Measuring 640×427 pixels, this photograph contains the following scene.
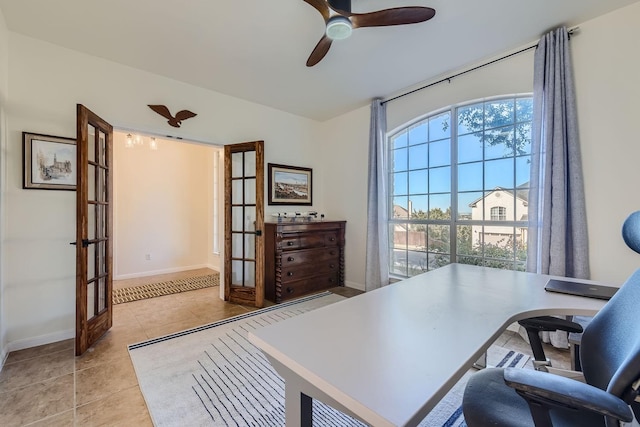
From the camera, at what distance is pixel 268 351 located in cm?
83

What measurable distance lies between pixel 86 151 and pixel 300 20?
209cm

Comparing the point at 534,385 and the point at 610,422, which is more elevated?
the point at 534,385

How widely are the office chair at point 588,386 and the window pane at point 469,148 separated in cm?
215

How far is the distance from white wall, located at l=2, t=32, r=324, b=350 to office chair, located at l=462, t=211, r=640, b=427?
11.1 feet

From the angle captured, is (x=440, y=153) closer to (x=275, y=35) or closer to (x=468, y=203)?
(x=468, y=203)

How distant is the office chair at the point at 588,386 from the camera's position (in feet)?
2.12

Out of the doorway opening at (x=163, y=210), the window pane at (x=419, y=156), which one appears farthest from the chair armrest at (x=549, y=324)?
the doorway opening at (x=163, y=210)

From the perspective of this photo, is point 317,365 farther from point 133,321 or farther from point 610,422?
point 133,321

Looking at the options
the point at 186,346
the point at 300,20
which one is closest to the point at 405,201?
the point at 300,20

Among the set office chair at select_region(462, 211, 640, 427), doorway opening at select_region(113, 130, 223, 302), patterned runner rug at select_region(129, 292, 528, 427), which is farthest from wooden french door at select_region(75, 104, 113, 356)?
office chair at select_region(462, 211, 640, 427)

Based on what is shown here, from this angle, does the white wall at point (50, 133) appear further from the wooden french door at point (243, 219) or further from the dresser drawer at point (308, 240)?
the dresser drawer at point (308, 240)

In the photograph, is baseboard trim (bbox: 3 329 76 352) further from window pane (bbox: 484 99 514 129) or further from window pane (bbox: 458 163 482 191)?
window pane (bbox: 484 99 514 129)

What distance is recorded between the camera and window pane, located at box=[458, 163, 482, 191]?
295cm

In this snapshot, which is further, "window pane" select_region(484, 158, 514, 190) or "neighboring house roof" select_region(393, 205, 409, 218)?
"neighboring house roof" select_region(393, 205, 409, 218)
